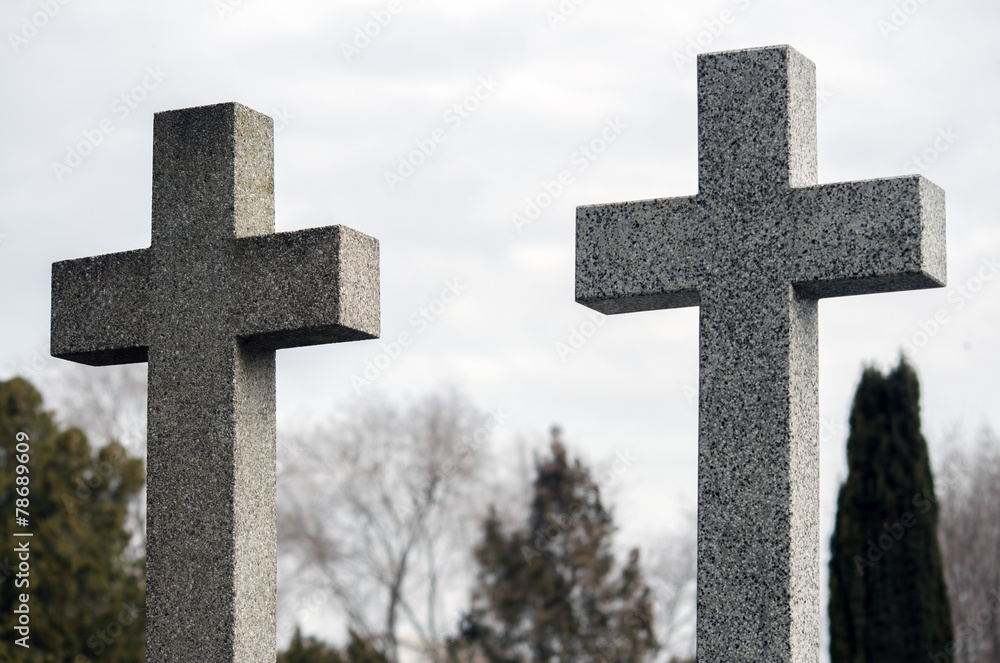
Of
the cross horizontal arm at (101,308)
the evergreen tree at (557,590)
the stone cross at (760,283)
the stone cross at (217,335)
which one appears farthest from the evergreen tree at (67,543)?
the evergreen tree at (557,590)

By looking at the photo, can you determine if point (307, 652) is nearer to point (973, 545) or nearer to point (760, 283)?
point (760, 283)

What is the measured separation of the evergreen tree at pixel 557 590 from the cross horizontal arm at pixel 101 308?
1858cm

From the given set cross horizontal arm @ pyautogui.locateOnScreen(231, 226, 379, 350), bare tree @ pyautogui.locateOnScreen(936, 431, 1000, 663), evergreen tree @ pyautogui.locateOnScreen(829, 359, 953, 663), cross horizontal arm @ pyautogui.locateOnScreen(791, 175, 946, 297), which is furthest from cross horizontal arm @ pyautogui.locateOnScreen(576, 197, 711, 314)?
bare tree @ pyautogui.locateOnScreen(936, 431, 1000, 663)

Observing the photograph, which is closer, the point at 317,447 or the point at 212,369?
the point at 212,369

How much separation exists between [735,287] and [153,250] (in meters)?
Answer: 2.37

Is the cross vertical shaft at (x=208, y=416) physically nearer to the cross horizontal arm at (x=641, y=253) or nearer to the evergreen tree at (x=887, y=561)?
the cross horizontal arm at (x=641, y=253)

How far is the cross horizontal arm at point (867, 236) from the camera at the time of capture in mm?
4352

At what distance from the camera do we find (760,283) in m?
4.49

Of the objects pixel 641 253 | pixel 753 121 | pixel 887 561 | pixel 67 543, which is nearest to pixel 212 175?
pixel 641 253

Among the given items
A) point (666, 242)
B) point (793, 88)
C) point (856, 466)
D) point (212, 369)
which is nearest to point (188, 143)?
point (212, 369)

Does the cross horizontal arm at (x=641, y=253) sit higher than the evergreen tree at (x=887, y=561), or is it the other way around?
the cross horizontal arm at (x=641, y=253)

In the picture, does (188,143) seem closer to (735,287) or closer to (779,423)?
(735,287)

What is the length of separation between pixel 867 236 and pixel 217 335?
2.48 metres

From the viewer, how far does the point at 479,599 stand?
23.8 metres
